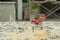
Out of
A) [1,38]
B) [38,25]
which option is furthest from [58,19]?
[1,38]

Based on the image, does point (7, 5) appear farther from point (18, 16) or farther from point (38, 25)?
point (38, 25)

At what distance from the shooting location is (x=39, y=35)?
26.7ft

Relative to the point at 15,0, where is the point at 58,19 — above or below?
below

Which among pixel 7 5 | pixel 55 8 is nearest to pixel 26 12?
pixel 7 5

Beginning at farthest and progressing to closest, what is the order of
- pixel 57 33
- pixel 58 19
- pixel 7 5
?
1. pixel 58 19
2. pixel 7 5
3. pixel 57 33

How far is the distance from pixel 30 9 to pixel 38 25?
3.09 m

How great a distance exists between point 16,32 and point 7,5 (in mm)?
4119

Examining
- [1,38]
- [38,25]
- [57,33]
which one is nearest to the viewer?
[1,38]

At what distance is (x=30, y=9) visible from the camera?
13039mm

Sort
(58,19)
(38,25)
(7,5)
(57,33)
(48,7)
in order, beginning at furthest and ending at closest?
(48,7), (58,19), (7,5), (38,25), (57,33)

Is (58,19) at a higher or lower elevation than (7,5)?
lower

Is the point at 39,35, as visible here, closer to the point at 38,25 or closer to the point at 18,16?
the point at 38,25

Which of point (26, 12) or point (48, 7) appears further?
point (48, 7)

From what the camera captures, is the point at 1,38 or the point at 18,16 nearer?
the point at 1,38
